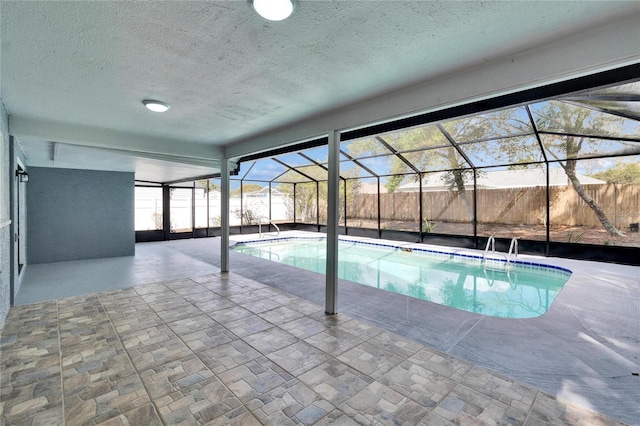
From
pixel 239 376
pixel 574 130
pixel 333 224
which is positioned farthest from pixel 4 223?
pixel 574 130

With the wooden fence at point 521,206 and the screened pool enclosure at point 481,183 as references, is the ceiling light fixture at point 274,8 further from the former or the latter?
the wooden fence at point 521,206

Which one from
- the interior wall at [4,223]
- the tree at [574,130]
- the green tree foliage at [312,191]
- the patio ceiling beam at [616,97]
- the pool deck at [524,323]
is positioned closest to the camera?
the pool deck at [524,323]

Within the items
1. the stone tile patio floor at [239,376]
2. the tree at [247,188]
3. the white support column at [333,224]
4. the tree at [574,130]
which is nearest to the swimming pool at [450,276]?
the white support column at [333,224]

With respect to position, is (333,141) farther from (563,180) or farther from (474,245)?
(563,180)

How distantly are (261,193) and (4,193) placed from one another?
971cm

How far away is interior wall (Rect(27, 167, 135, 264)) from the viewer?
7.10 m

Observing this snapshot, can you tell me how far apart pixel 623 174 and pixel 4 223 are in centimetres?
1147

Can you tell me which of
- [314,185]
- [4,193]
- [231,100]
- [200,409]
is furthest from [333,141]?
[314,185]

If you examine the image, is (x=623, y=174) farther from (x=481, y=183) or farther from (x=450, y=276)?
(x=450, y=276)

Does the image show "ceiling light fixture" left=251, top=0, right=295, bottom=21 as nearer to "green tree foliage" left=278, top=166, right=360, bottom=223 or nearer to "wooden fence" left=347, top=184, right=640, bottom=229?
"wooden fence" left=347, top=184, right=640, bottom=229

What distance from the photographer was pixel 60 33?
2025mm

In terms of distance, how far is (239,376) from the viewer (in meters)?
2.43

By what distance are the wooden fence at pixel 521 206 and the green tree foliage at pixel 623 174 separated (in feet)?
0.42

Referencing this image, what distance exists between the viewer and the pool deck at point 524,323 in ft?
7.65
